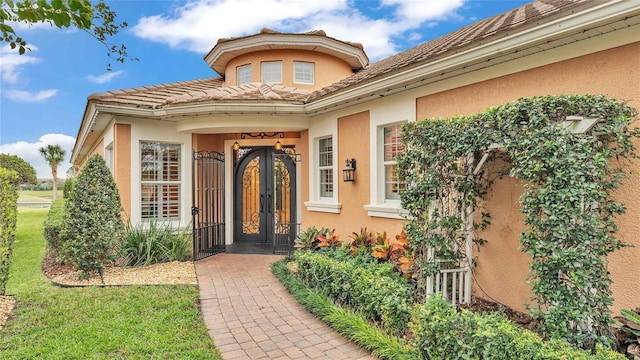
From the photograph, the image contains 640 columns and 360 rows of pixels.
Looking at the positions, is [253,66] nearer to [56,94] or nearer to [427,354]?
[427,354]

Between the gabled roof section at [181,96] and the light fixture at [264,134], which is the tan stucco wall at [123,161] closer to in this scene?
the gabled roof section at [181,96]

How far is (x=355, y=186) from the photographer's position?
779 centimetres

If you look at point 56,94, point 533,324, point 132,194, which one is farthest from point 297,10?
point 56,94

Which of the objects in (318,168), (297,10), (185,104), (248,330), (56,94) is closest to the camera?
(248,330)

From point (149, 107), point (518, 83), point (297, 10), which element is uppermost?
point (297, 10)

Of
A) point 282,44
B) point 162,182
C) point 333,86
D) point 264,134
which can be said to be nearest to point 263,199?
point 264,134

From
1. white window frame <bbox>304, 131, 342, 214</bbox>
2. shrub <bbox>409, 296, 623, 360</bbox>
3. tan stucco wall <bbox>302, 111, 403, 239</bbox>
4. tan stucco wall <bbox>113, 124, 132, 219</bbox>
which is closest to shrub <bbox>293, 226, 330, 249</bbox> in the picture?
tan stucco wall <bbox>302, 111, 403, 239</bbox>

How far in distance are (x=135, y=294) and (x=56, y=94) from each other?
14.5m

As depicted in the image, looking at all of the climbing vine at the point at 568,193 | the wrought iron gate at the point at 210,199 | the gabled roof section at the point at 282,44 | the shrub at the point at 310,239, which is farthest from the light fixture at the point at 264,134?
the climbing vine at the point at 568,193

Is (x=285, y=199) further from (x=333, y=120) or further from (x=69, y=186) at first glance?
(x=69, y=186)

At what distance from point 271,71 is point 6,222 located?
7.64 meters

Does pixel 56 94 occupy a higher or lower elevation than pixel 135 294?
higher

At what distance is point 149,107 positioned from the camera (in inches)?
335

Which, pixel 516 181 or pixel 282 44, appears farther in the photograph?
pixel 282 44
